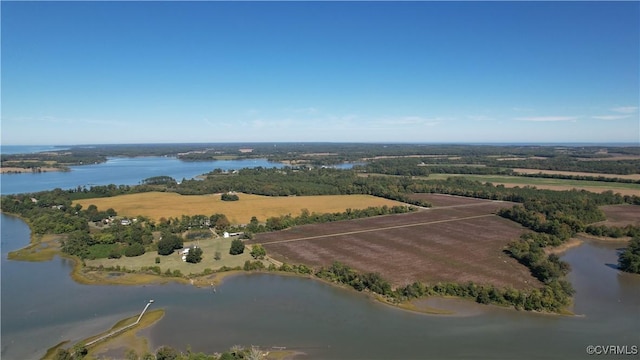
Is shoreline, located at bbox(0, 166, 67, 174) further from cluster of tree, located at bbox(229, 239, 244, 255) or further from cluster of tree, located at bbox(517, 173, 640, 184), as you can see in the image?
Result: cluster of tree, located at bbox(517, 173, 640, 184)

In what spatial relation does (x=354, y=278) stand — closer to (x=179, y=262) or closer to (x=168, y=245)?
(x=179, y=262)

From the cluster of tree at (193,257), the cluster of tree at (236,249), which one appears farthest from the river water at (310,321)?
the cluster of tree at (236,249)

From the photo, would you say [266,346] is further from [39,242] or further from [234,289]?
[39,242]

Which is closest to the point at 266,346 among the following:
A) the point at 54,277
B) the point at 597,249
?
the point at 54,277

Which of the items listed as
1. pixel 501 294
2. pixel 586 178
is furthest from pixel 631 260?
pixel 586 178

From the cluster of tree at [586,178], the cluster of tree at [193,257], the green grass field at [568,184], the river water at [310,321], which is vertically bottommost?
the river water at [310,321]

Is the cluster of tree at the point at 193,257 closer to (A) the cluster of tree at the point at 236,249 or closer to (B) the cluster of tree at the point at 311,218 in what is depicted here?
(A) the cluster of tree at the point at 236,249
